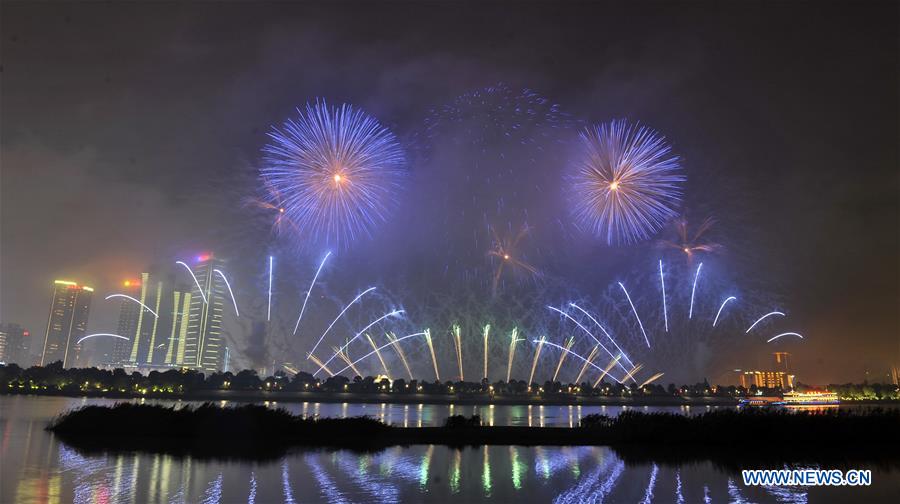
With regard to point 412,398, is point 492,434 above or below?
below

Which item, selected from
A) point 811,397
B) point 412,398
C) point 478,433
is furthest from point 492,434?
point 811,397

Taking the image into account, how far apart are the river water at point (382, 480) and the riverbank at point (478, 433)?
3.17m

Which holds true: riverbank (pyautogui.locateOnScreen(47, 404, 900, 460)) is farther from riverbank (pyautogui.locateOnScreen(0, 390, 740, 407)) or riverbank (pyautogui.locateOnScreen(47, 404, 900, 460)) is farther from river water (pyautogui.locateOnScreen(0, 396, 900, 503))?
riverbank (pyautogui.locateOnScreen(0, 390, 740, 407))

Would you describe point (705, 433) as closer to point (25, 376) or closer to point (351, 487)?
point (351, 487)

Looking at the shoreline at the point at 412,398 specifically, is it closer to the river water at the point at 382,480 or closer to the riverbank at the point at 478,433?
the riverbank at the point at 478,433

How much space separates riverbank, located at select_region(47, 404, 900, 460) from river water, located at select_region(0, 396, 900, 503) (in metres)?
3.17

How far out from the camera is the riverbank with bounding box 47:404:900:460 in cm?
3062

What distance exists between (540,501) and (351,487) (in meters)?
6.92

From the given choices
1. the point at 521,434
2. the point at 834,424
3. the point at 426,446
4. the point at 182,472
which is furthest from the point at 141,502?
the point at 834,424

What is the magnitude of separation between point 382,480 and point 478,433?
12.0 m

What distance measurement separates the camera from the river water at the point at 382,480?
65.4 ft

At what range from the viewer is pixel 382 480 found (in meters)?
22.5

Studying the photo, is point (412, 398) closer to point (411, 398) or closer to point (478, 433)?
point (411, 398)

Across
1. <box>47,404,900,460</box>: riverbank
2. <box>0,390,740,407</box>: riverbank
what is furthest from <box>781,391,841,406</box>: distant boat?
<box>47,404,900,460</box>: riverbank
